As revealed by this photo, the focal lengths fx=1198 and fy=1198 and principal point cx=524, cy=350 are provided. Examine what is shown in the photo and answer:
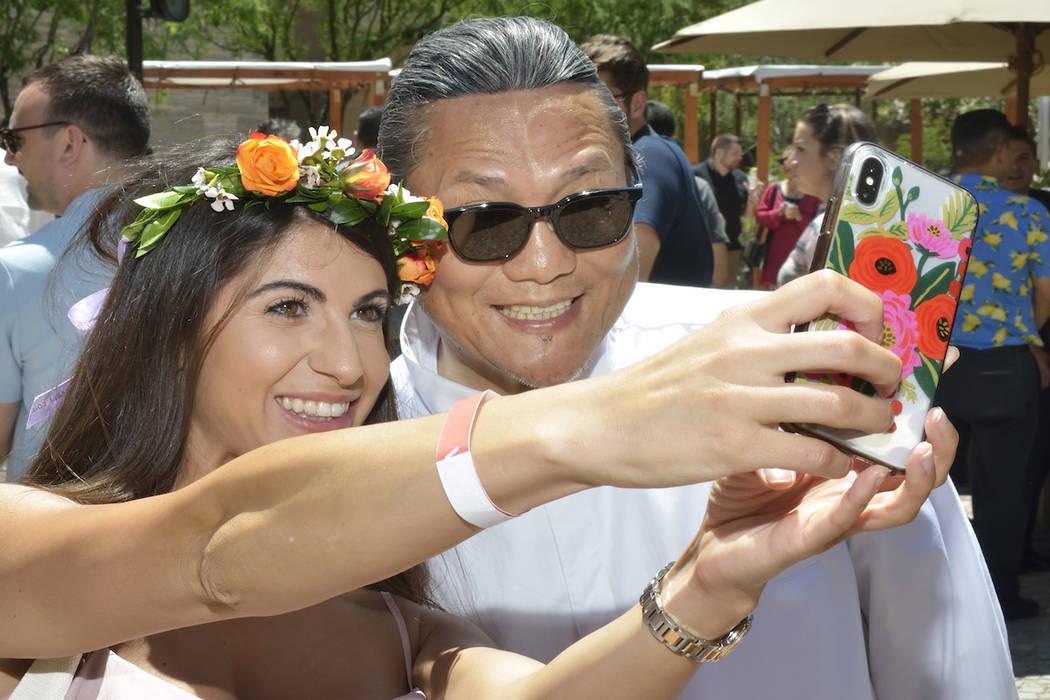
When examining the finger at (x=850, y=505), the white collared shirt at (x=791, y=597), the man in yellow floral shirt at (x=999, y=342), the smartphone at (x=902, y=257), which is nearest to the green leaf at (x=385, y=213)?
the white collared shirt at (x=791, y=597)

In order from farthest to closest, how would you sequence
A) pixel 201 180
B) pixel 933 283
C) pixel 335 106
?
pixel 335 106, pixel 201 180, pixel 933 283

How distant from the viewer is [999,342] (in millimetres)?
5727

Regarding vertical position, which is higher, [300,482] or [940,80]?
[300,482]

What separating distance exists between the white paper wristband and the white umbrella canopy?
1092 cm

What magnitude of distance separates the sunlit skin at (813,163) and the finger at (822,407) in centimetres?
582

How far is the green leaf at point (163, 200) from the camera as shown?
2.23 metres

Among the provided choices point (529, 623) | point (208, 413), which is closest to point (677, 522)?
point (529, 623)

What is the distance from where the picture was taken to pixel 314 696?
209 centimetres

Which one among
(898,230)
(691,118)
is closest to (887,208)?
(898,230)

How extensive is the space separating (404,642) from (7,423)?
249cm

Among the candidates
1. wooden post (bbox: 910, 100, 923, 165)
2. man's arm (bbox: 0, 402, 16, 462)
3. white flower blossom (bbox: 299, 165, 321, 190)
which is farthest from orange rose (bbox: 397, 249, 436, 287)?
wooden post (bbox: 910, 100, 923, 165)

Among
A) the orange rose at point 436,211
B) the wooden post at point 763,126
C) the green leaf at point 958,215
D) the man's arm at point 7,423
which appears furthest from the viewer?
the wooden post at point 763,126

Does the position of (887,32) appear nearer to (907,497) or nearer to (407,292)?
(407,292)

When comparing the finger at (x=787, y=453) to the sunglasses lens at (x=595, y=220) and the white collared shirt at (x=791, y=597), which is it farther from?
the sunglasses lens at (x=595, y=220)
